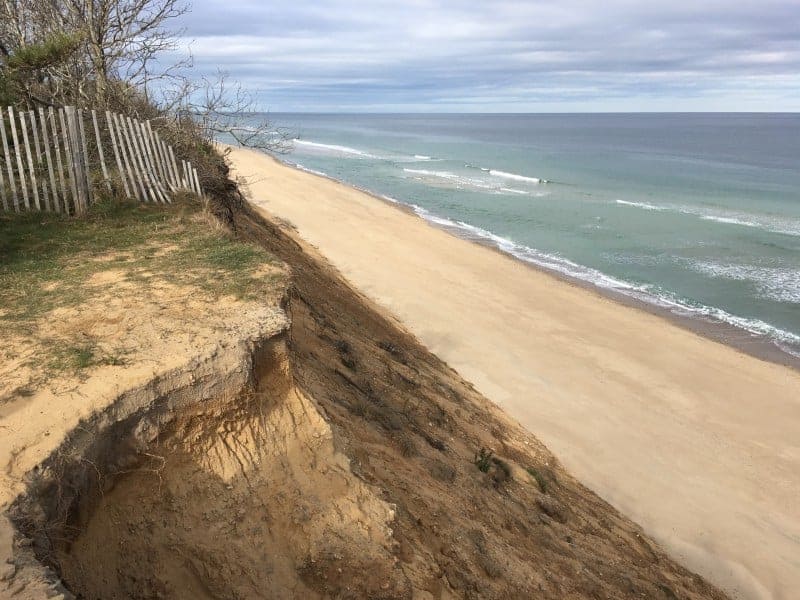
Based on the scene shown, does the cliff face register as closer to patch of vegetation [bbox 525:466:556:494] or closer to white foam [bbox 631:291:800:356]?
patch of vegetation [bbox 525:466:556:494]

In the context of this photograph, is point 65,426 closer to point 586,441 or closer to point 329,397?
point 329,397

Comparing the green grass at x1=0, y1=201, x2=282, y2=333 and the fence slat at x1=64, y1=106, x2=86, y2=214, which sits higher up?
the fence slat at x1=64, y1=106, x2=86, y2=214

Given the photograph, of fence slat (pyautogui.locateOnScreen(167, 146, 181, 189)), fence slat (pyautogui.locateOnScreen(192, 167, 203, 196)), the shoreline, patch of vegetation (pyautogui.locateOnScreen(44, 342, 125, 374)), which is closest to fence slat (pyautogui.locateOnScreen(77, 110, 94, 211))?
fence slat (pyautogui.locateOnScreen(167, 146, 181, 189))

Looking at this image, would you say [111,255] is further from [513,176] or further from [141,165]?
[513,176]

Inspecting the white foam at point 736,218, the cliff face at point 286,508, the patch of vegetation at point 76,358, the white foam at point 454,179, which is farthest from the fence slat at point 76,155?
the white foam at point 454,179

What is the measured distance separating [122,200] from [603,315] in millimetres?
13579

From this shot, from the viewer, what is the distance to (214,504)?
4.32 m

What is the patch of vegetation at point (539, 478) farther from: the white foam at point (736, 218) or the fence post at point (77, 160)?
the white foam at point (736, 218)

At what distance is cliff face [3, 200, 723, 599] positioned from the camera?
3.79m

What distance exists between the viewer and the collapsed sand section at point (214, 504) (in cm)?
367

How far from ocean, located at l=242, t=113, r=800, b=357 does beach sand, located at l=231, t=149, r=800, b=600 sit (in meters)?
3.11

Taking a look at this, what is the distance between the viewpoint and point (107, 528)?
385 centimetres

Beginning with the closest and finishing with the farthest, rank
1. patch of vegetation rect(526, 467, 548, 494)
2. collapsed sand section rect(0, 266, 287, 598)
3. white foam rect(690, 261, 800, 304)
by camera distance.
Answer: collapsed sand section rect(0, 266, 287, 598)
patch of vegetation rect(526, 467, 548, 494)
white foam rect(690, 261, 800, 304)

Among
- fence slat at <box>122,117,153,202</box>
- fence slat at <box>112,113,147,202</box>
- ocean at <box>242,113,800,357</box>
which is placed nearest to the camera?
fence slat at <box>112,113,147,202</box>
